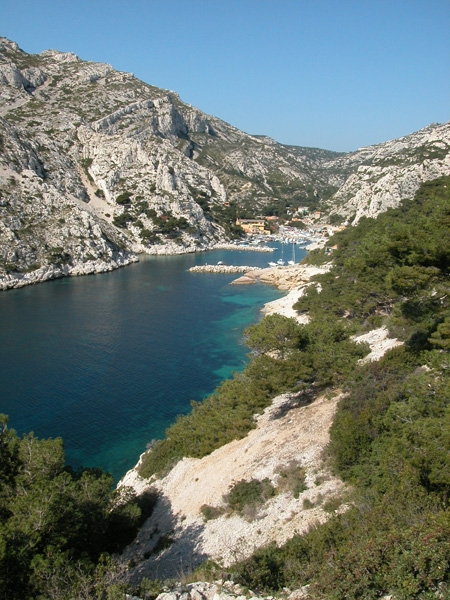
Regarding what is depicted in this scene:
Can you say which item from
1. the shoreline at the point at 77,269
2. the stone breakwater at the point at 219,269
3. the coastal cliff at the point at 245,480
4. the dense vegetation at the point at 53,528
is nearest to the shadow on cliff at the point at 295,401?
the coastal cliff at the point at 245,480

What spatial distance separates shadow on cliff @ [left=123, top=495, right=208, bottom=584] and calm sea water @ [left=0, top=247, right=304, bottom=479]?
20.0 ft

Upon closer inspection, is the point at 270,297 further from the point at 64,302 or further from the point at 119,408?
the point at 119,408

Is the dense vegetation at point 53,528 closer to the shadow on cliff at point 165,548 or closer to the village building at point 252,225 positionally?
the shadow on cliff at point 165,548

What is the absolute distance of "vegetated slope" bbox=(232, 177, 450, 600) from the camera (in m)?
6.41

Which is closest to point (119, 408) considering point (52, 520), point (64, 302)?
point (52, 520)

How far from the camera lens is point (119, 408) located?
24.6 meters

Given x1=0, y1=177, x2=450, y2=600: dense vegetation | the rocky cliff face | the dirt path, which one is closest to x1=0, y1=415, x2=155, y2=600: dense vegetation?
x1=0, y1=177, x2=450, y2=600: dense vegetation

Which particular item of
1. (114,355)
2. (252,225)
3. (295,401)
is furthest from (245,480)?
(252,225)

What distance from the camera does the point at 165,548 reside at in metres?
12.2

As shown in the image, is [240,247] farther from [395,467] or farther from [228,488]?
[395,467]

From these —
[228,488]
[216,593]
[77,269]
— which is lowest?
[228,488]

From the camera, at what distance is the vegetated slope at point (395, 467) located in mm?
6406

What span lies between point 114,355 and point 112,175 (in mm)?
71000

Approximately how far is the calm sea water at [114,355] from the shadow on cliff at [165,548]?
6090 millimetres
